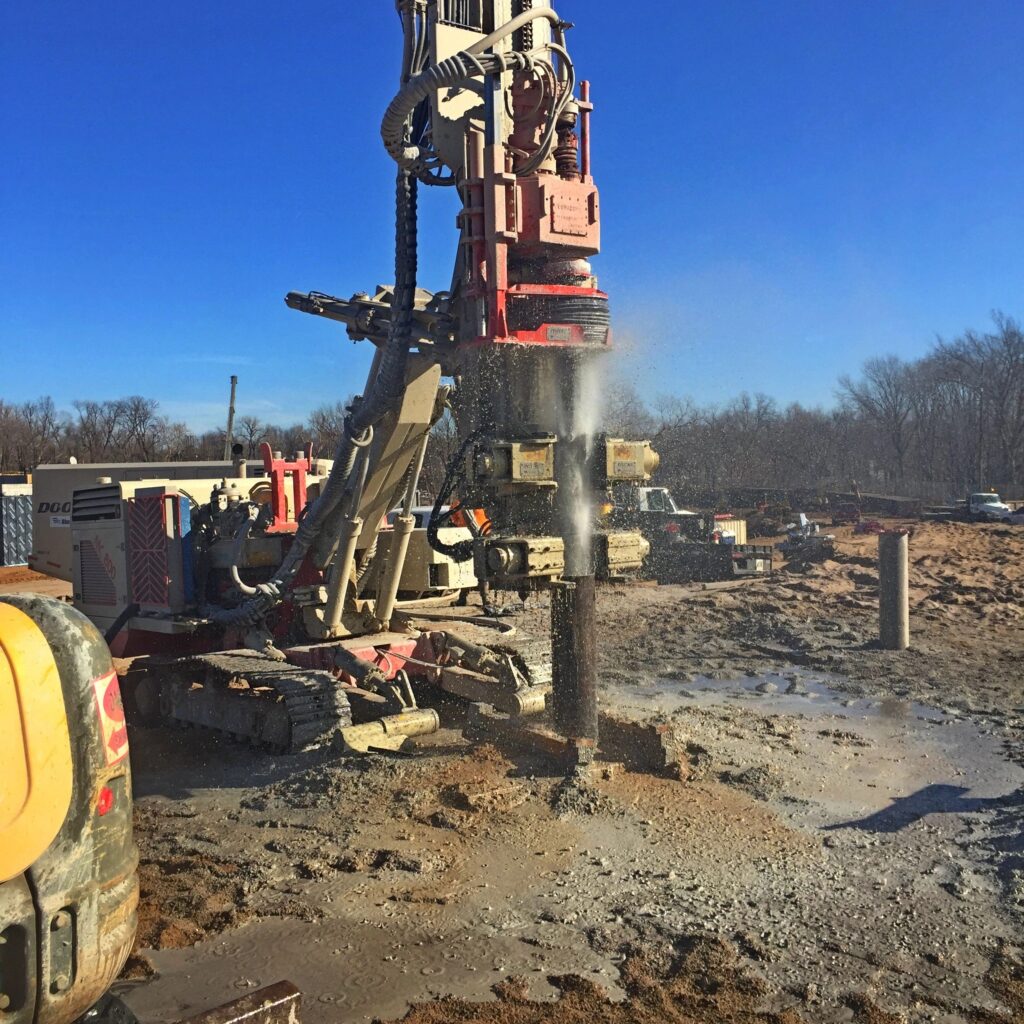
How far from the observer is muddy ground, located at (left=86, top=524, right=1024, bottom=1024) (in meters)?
4.43

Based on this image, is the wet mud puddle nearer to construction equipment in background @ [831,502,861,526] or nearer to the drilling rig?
the drilling rig

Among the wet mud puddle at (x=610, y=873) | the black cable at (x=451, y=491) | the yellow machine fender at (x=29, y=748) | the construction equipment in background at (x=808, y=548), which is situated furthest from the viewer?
the construction equipment in background at (x=808, y=548)

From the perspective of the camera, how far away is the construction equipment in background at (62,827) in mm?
2529

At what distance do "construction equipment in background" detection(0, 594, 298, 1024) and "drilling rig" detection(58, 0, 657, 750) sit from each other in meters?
3.46

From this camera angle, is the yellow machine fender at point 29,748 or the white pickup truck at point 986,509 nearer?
the yellow machine fender at point 29,748

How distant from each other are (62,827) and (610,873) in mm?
3675

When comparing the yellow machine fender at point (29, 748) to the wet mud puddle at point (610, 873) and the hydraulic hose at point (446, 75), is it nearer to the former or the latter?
the wet mud puddle at point (610, 873)

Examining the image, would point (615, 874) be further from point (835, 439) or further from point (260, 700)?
point (835, 439)

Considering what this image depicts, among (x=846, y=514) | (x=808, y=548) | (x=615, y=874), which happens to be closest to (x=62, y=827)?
(x=615, y=874)

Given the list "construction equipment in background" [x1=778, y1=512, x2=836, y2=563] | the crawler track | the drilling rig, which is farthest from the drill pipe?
"construction equipment in background" [x1=778, y1=512, x2=836, y2=563]

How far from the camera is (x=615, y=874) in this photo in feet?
18.6

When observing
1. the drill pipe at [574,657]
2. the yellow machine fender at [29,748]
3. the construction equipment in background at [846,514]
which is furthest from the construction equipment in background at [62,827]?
the construction equipment in background at [846,514]

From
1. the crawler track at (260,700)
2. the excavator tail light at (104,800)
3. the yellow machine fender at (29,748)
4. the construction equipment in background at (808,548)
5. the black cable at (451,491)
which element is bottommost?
the crawler track at (260,700)

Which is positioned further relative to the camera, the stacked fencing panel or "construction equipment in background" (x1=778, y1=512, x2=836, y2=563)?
the stacked fencing panel
